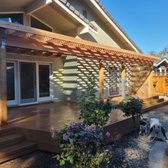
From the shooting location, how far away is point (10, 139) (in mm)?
5480

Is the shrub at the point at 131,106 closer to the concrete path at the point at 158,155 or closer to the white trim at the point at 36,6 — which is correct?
the concrete path at the point at 158,155

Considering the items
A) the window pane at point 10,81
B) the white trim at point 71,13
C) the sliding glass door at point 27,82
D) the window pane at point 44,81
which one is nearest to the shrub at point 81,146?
the window pane at point 10,81

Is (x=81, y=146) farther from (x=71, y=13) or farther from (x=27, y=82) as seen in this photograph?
(x=71, y=13)

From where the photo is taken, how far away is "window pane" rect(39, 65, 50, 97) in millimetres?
11203

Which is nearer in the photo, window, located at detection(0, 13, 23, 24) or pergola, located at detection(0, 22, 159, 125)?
pergola, located at detection(0, 22, 159, 125)

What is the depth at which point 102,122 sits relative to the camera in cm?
519

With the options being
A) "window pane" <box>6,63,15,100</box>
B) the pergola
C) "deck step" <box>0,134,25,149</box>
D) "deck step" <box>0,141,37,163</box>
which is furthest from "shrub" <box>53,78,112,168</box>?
"window pane" <box>6,63,15,100</box>

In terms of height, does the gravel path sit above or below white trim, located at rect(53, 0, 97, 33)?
below

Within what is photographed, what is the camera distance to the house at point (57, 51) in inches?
340

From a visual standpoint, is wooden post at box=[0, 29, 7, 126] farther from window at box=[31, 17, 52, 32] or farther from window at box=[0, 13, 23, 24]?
window at box=[31, 17, 52, 32]

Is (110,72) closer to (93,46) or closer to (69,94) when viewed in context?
(69,94)

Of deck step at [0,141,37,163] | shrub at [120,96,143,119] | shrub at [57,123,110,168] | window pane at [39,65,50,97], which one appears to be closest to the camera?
shrub at [57,123,110,168]

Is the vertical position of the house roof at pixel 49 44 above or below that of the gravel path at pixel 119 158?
above

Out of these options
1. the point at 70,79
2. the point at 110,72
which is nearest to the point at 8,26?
the point at 70,79
